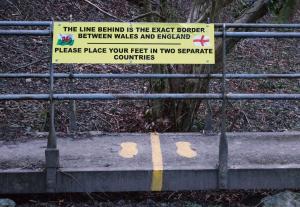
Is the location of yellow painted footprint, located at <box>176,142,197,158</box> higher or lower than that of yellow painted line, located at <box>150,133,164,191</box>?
higher

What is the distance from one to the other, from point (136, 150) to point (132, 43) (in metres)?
1.17

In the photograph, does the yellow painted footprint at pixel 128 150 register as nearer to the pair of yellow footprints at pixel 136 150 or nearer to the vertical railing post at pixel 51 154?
the pair of yellow footprints at pixel 136 150

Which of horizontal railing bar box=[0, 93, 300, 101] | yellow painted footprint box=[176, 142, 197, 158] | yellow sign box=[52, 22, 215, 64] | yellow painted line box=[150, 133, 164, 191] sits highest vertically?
yellow sign box=[52, 22, 215, 64]

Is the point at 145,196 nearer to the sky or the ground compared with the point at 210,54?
nearer to the ground

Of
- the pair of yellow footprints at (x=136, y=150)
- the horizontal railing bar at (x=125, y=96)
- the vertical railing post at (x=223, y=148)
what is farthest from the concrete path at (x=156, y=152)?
the horizontal railing bar at (x=125, y=96)

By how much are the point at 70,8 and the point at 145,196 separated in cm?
761

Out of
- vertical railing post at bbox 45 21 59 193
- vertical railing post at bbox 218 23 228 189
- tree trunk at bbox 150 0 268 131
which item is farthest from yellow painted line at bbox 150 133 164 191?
tree trunk at bbox 150 0 268 131

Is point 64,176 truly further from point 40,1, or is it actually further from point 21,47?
point 40,1

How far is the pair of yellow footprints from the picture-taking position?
5016 mm

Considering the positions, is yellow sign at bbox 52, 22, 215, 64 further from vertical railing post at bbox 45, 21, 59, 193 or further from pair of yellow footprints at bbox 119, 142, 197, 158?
pair of yellow footprints at bbox 119, 142, 197, 158

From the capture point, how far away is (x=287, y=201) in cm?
454

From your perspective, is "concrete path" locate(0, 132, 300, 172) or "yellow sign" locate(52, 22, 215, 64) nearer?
"yellow sign" locate(52, 22, 215, 64)

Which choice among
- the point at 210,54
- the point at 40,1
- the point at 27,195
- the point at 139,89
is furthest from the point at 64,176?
the point at 40,1

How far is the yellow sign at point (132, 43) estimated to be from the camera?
4496 mm
